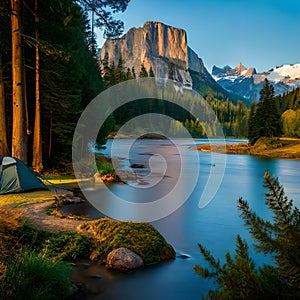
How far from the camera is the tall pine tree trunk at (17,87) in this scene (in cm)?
1316

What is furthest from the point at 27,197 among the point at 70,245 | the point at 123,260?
the point at 123,260

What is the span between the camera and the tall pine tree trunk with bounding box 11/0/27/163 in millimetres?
13156

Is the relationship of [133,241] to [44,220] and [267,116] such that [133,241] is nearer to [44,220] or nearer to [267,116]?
[44,220]

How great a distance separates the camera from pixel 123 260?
688 centimetres

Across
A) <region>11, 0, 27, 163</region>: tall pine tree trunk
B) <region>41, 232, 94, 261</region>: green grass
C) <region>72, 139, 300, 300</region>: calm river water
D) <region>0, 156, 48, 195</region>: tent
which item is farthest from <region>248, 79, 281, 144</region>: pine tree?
<region>41, 232, 94, 261</region>: green grass

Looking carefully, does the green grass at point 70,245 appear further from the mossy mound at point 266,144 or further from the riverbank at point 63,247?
the mossy mound at point 266,144

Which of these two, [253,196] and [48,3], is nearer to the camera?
[48,3]

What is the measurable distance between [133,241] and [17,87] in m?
8.84

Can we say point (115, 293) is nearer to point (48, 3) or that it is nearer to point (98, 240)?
point (98, 240)

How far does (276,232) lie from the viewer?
2797mm

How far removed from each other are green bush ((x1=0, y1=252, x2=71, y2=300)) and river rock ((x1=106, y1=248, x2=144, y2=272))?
1.38m

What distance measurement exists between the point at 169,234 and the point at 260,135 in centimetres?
4512

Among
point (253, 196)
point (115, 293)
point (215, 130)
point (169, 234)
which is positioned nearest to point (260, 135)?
point (253, 196)

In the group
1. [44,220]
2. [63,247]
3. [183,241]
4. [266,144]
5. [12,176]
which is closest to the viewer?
[63,247]
